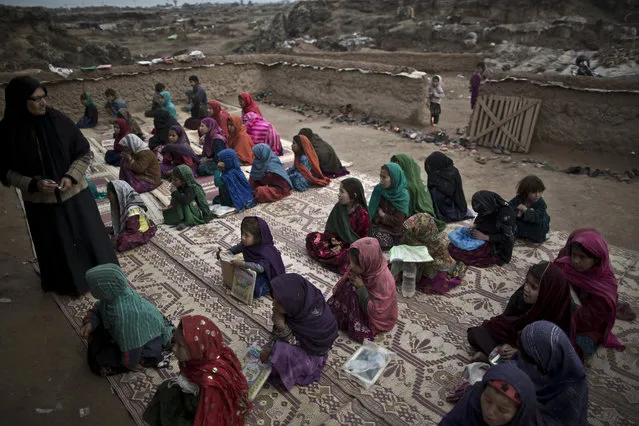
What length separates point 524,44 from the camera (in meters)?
19.5

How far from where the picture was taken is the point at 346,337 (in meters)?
3.69

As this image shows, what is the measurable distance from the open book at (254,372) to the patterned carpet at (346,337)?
13cm

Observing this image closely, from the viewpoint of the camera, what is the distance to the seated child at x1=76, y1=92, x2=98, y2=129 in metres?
10.3

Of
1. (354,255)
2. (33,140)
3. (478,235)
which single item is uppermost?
(33,140)

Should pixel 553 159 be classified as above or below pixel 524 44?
below

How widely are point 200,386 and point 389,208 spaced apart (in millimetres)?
3314

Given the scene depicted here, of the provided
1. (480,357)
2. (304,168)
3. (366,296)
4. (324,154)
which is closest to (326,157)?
(324,154)

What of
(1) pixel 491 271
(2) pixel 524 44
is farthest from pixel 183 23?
(1) pixel 491 271

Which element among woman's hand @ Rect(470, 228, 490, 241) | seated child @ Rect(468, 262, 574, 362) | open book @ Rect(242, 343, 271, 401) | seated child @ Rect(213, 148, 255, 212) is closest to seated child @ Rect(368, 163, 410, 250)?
woman's hand @ Rect(470, 228, 490, 241)

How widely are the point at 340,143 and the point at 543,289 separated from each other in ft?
23.3

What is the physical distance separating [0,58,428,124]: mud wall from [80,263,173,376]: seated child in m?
8.86

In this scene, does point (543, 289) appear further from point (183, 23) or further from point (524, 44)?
point (183, 23)

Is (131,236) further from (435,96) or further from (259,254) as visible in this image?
(435,96)

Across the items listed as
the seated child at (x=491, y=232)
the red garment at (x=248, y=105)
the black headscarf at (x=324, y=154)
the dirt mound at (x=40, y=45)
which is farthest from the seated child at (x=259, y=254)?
the dirt mound at (x=40, y=45)
